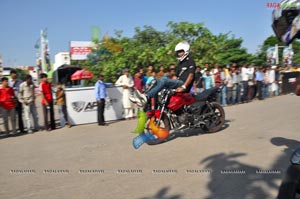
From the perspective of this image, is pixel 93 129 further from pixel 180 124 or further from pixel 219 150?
pixel 219 150

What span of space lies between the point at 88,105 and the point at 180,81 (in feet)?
16.0

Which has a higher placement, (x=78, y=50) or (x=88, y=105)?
(x=78, y=50)

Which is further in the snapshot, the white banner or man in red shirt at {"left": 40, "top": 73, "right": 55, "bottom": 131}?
the white banner

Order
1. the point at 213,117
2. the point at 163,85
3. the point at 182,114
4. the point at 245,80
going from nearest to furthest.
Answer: the point at 163,85 → the point at 182,114 → the point at 213,117 → the point at 245,80

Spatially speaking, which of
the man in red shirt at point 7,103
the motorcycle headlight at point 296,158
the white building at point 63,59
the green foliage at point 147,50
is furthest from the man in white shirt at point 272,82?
the white building at point 63,59

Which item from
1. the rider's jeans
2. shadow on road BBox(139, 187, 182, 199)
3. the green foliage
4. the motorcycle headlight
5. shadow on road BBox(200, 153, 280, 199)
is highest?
the green foliage

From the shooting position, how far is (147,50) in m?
19.2

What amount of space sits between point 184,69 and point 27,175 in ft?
12.8

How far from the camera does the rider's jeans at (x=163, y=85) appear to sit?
21.8ft

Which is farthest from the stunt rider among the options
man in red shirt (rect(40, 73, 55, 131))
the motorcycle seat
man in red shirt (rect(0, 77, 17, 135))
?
man in red shirt (rect(0, 77, 17, 135))

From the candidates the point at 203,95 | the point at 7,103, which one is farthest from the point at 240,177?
the point at 7,103

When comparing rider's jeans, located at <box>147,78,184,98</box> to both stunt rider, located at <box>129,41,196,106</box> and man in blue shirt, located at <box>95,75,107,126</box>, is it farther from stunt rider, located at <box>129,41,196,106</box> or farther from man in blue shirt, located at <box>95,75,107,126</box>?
man in blue shirt, located at <box>95,75,107,126</box>

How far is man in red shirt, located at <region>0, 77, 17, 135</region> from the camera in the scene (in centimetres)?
914

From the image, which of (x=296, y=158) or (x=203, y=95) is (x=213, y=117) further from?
(x=296, y=158)
